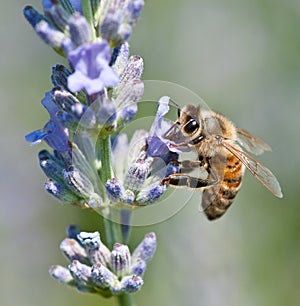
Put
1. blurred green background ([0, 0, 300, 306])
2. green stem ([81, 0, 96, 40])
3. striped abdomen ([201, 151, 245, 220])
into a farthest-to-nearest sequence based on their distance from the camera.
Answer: blurred green background ([0, 0, 300, 306]), striped abdomen ([201, 151, 245, 220]), green stem ([81, 0, 96, 40])

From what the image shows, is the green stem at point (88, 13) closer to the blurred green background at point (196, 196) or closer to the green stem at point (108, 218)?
the green stem at point (108, 218)

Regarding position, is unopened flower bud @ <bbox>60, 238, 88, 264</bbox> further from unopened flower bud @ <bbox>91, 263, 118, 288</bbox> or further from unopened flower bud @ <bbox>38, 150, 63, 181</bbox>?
unopened flower bud @ <bbox>38, 150, 63, 181</bbox>

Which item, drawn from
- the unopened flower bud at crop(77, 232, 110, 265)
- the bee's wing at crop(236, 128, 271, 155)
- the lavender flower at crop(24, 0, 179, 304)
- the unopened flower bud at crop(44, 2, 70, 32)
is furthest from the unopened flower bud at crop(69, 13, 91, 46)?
the bee's wing at crop(236, 128, 271, 155)

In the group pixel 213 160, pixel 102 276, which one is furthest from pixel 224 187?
pixel 102 276

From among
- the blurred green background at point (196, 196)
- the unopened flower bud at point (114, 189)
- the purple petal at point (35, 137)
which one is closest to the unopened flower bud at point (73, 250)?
the unopened flower bud at point (114, 189)

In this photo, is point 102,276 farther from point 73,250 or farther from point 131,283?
point 73,250

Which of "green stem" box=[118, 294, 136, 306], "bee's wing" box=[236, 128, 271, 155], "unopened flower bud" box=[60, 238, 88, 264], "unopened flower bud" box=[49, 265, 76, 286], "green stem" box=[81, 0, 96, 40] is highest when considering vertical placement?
"green stem" box=[81, 0, 96, 40]

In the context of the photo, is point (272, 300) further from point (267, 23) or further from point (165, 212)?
point (267, 23)
